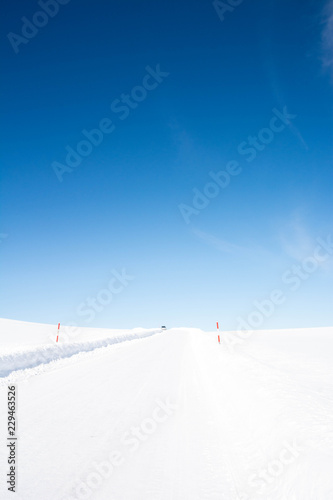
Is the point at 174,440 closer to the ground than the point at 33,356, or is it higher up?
closer to the ground

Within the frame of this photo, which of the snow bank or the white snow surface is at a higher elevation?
the snow bank

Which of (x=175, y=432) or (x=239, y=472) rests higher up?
(x=175, y=432)

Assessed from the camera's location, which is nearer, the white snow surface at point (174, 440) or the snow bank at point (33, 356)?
the white snow surface at point (174, 440)

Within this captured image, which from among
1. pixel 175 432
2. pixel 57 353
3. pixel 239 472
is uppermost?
pixel 57 353

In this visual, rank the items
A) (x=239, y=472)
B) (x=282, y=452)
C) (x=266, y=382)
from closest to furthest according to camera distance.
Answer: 1. (x=239, y=472)
2. (x=282, y=452)
3. (x=266, y=382)

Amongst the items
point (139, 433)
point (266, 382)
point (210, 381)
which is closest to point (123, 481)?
point (139, 433)

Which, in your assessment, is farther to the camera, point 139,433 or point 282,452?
point 139,433

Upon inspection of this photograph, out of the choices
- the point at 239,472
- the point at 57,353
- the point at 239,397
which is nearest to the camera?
the point at 239,472

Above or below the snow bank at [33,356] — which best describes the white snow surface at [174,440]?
below

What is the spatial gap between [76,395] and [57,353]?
Result: 7977mm

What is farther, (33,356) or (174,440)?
(33,356)

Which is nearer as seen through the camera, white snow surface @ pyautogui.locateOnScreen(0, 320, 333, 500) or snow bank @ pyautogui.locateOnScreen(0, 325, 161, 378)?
white snow surface @ pyautogui.locateOnScreen(0, 320, 333, 500)

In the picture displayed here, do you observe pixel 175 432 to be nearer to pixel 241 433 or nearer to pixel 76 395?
pixel 241 433

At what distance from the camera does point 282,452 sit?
3.05 metres
